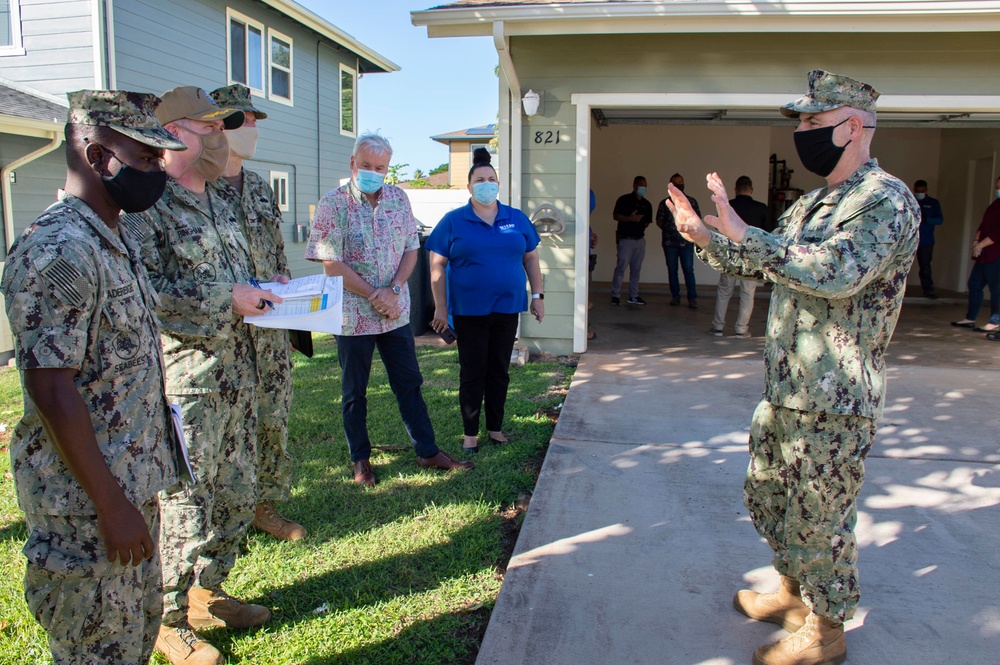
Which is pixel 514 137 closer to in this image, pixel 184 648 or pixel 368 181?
pixel 368 181

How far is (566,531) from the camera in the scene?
3580 mm

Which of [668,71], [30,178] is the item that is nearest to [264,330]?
[668,71]

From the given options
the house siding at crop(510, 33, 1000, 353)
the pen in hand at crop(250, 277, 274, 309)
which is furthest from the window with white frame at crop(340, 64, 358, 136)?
the pen in hand at crop(250, 277, 274, 309)

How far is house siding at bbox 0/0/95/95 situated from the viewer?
9688 mm

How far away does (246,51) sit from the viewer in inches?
524

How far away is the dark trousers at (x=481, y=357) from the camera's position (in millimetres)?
4672

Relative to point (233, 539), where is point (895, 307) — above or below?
above

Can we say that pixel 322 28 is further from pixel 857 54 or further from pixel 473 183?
pixel 473 183

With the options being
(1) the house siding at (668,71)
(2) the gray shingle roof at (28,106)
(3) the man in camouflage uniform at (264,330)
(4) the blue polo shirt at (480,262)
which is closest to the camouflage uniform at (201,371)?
(3) the man in camouflage uniform at (264,330)

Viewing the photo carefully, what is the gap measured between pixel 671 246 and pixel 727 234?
8578 mm

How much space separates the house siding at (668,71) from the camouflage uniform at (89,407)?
5688 mm

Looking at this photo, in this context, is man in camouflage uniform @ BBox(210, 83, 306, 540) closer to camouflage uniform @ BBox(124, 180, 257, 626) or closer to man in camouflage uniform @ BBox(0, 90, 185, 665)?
camouflage uniform @ BBox(124, 180, 257, 626)

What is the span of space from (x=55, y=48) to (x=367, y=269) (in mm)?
8375

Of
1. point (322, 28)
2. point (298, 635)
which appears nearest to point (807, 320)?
point (298, 635)
